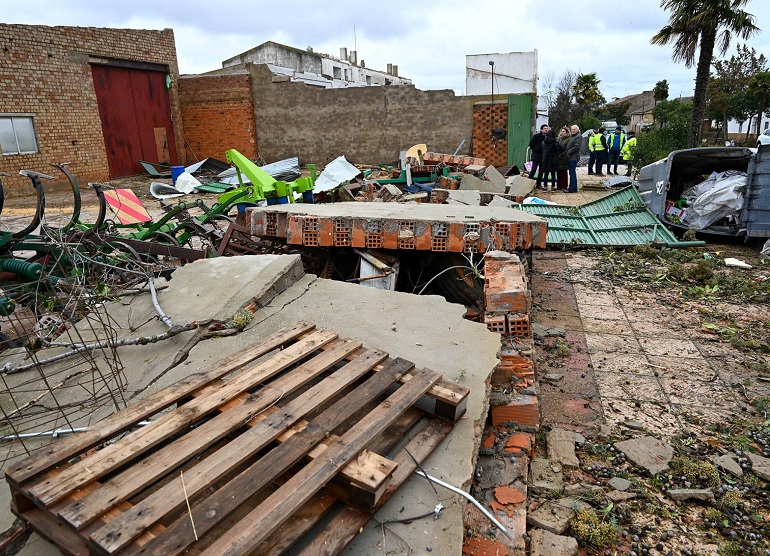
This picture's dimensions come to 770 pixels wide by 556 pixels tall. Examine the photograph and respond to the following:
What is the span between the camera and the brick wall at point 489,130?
15789 mm

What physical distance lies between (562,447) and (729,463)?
0.94m

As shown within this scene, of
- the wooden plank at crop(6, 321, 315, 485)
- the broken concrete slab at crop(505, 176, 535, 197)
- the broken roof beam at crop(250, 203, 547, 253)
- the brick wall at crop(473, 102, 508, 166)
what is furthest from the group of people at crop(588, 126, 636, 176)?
the wooden plank at crop(6, 321, 315, 485)

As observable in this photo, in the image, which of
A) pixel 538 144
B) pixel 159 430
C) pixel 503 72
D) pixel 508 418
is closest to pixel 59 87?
pixel 538 144

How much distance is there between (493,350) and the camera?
10.6 feet

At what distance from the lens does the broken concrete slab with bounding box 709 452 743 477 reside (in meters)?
2.86

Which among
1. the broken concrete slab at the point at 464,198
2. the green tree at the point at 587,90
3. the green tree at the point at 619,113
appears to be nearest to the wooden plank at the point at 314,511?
the broken concrete slab at the point at 464,198

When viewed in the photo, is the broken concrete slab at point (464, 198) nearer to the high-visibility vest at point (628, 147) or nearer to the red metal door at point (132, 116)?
the high-visibility vest at point (628, 147)

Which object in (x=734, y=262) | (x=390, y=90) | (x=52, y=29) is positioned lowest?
(x=734, y=262)

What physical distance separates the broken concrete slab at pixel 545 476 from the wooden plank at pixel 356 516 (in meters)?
0.75

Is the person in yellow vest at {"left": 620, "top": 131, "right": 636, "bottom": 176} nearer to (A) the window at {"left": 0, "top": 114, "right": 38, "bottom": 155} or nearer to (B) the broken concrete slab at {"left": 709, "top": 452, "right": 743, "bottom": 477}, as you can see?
(B) the broken concrete slab at {"left": 709, "top": 452, "right": 743, "bottom": 477}

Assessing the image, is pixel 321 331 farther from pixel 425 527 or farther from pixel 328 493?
pixel 425 527

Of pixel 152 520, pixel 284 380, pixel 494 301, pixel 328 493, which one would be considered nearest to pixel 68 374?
pixel 284 380

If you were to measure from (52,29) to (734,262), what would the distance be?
16675mm

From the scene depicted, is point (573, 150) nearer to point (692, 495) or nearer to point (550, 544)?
point (692, 495)
